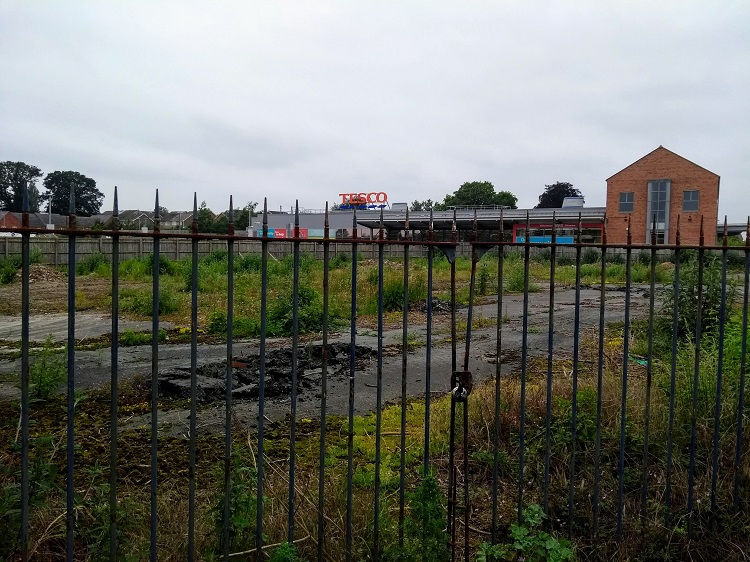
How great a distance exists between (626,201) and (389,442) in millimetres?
42130

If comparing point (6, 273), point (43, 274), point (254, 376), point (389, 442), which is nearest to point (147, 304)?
point (254, 376)

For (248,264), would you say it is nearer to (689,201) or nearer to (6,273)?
(6,273)

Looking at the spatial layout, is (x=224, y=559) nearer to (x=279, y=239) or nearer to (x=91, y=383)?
(x=279, y=239)

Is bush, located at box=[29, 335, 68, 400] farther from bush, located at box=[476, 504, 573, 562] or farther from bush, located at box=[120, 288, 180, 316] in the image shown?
bush, located at box=[120, 288, 180, 316]

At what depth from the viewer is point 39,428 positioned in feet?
15.8

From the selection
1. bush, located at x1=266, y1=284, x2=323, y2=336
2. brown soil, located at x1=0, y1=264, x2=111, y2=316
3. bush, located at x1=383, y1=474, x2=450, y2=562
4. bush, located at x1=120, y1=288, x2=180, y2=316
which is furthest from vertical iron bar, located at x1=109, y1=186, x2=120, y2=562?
brown soil, located at x1=0, y1=264, x2=111, y2=316

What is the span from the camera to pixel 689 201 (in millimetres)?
40281

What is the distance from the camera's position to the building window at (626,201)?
137 feet

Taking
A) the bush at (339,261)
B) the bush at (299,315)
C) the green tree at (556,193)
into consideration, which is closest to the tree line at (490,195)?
the green tree at (556,193)

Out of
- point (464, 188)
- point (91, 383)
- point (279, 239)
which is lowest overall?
point (91, 383)

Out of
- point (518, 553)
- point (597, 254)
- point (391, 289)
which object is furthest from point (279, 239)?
point (597, 254)

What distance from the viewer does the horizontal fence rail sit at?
2.55 meters

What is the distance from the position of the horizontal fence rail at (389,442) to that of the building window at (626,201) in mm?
37065

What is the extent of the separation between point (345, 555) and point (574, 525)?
1.45m
